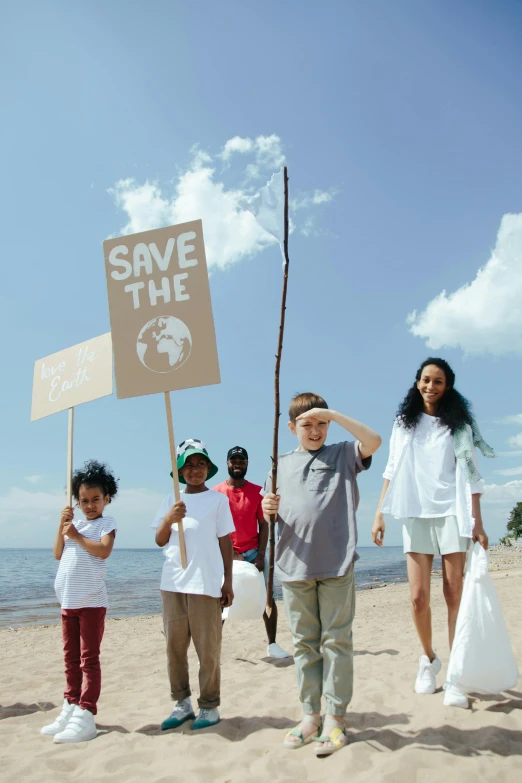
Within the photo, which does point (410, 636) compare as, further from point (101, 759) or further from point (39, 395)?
point (39, 395)

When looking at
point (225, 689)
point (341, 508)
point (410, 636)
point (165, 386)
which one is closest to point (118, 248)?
point (165, 386)

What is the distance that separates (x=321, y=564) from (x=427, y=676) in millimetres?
1294

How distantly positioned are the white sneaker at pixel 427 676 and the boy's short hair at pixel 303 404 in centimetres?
176

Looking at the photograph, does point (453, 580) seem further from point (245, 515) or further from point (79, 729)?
point (79, 729)

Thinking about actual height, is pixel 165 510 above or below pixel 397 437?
below

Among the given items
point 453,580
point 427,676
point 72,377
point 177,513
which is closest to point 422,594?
point 453,580

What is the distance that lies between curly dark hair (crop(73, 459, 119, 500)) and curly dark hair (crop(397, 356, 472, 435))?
211 cm

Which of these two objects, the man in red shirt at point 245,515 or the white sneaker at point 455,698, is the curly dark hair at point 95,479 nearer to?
the man in red shirt at point 245,515

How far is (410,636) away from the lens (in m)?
6.39

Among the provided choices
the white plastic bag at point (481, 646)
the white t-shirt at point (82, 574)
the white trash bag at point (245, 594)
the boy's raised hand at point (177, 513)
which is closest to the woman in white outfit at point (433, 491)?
the white plastic bag at point (481, 646)

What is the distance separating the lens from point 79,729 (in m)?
3.21

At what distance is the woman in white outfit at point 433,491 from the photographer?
138 inches

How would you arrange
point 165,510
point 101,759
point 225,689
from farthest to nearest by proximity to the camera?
point 225,689 → point 165,510 → point 101,759

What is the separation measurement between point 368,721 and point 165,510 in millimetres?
1704
